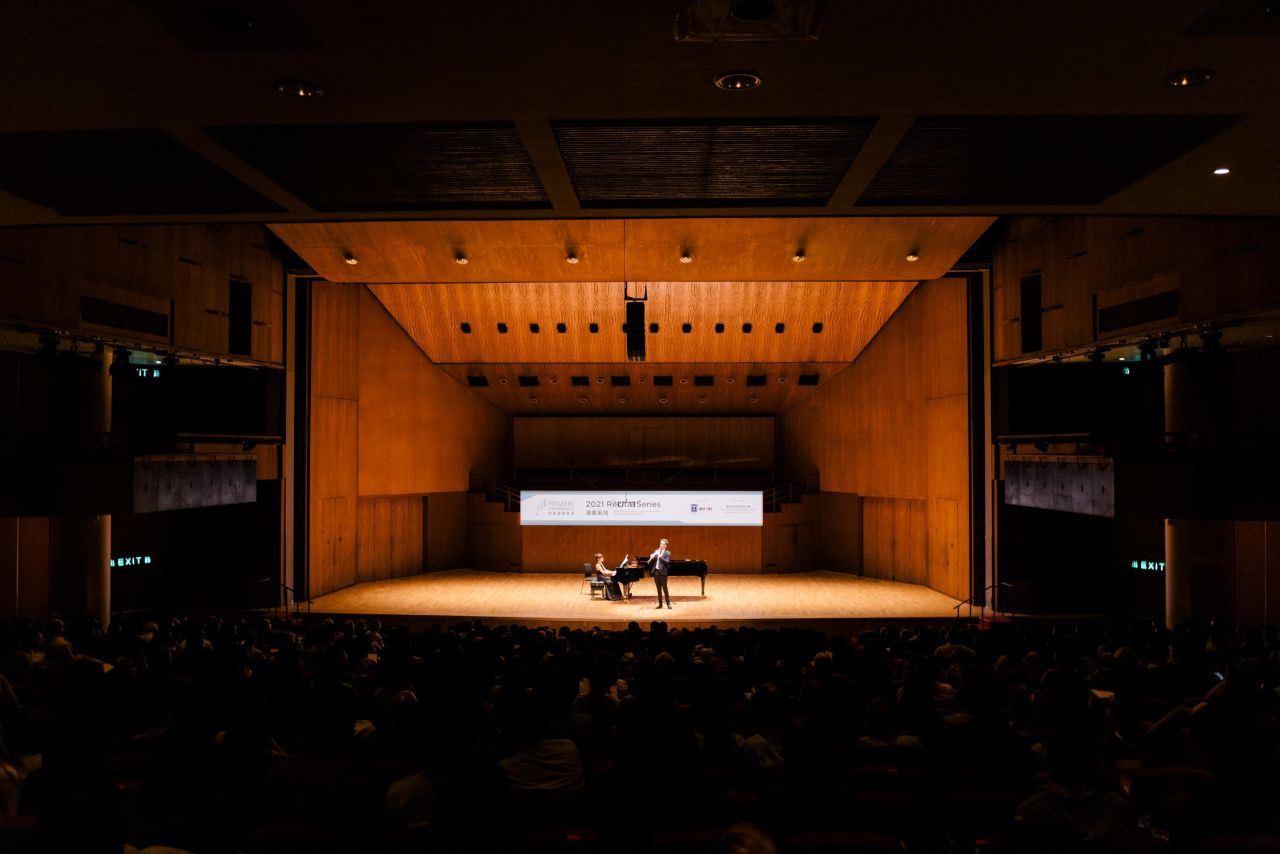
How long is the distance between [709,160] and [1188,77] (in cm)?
230

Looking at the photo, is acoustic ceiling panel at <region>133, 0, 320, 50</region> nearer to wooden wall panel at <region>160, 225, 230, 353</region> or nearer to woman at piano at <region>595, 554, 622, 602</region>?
wooden wall panel at <region>160, 225, 230, 353</region>

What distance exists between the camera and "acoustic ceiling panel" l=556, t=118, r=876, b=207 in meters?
4.29

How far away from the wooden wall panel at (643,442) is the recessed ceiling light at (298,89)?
16.0 m

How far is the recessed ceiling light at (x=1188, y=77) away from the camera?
3289 mm

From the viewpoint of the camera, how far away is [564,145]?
4.43m

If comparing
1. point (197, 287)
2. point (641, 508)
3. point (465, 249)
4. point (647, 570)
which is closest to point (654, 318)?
point (641, 508)

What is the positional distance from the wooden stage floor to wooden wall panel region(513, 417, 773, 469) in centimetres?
318

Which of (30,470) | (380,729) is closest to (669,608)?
(30,470)

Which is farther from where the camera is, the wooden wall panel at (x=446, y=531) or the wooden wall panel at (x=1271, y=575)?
the wooden wall panel at (x=446, y=531)

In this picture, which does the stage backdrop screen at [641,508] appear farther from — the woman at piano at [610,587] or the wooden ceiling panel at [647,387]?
the woman at piano at [610,587]

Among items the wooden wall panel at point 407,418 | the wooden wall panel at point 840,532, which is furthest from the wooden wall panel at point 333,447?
the wooden wall panel at point 840,532

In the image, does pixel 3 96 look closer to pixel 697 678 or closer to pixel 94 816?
pixel 94 816

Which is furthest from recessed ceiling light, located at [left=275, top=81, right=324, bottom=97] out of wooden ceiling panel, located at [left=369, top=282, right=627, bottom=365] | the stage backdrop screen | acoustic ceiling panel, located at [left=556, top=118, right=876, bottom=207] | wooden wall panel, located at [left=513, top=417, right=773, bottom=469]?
wooden wall panel, located at [left=513, top=417, right=773, bottom=469]

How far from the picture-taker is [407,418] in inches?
650
